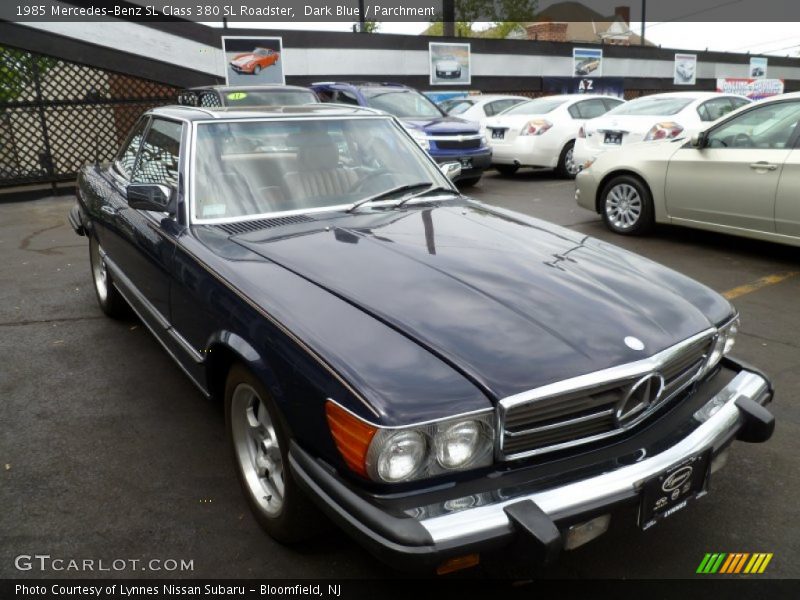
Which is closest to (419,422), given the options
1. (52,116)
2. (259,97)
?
(259,97)

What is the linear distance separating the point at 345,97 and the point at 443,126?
227cm

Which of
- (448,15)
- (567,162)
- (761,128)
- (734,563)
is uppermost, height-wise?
(448,15)

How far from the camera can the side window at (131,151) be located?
15.2 feet

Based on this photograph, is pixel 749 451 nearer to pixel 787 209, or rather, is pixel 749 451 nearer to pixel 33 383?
pixel 787 209

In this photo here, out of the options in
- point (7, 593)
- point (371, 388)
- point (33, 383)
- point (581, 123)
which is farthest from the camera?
point (581, 123)

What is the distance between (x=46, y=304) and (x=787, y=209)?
250 inches

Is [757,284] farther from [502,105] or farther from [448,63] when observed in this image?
[448,63]

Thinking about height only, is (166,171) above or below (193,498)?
above

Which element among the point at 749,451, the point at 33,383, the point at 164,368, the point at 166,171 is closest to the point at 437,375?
the point at 749,451

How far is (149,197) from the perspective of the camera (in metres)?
3.38

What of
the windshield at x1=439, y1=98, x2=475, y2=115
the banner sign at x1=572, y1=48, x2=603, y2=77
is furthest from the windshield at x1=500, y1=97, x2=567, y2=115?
the banner sign at x1=572, y1=48, x2=603, y2=77

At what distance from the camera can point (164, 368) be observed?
431cm

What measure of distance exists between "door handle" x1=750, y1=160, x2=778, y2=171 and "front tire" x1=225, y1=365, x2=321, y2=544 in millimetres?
5362

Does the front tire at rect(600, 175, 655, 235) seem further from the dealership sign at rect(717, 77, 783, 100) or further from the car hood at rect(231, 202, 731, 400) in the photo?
the dealership sign at rect(717, 77, 783, 100)
